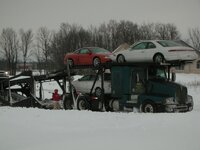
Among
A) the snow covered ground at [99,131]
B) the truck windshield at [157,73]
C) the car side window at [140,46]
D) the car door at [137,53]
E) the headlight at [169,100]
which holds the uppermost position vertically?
the car side window at [140,46]

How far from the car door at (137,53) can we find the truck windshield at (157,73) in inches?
25.6

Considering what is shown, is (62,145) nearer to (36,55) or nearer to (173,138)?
(173,138)

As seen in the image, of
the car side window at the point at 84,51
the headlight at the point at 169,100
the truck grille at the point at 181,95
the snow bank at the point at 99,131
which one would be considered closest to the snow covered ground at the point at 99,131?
the snow bank at the point at 99,131

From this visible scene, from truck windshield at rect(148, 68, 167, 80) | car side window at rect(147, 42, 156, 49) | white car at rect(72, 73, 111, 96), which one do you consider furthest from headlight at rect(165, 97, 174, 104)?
white car at rect(72, 73, 111, 96)

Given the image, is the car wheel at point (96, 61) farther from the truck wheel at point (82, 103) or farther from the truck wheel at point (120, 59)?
the truck wheel at point (82, 103)

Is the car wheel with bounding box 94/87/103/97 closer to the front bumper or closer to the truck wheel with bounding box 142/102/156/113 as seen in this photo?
the truck wheel with bounding box 142/102/156/113

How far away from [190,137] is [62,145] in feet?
11.0

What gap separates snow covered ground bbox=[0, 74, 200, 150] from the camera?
929 centimetres

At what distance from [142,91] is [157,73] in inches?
45.9

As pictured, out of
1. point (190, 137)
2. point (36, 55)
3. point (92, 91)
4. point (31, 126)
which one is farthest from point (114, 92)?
point (36, 55)

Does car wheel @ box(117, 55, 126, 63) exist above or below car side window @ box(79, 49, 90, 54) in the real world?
below

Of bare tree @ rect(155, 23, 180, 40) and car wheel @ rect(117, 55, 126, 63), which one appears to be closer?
car wheel @ rect(117, 55, 126, 63)

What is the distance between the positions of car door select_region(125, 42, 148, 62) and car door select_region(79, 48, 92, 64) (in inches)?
98.4

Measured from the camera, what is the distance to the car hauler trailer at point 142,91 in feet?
50.6
